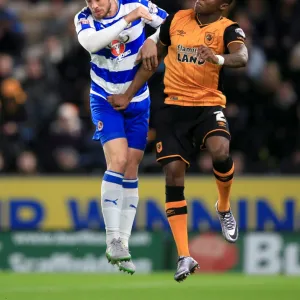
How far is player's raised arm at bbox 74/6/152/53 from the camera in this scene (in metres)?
11.1

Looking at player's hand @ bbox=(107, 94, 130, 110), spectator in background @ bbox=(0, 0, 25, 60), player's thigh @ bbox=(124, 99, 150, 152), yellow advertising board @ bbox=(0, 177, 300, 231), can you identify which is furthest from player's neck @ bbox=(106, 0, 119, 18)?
spectator in background @ bbox=(0, 0, 25, 60)

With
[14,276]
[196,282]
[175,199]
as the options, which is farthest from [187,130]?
[14,276]

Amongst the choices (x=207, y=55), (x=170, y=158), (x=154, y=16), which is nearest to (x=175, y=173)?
(x=170, y=158)

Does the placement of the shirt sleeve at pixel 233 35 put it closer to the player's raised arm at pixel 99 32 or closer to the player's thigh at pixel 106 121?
the player's raised arm at pixel 99 32

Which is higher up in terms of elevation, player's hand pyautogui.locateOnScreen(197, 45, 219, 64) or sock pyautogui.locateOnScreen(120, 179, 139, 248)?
Answer: player's hand pyautogui.locateOnScreen(197, 45, 219, 64)

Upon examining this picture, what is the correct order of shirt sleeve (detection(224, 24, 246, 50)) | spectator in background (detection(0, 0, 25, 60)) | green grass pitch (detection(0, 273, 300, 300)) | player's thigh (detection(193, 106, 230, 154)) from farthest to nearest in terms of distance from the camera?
spectator in background (detection(0, 0, 25, 60))
green grass pitch (detection(0, 273, 300, 300))
player's thigh (detection(193, 106, 230, 154))
shirt sleeve (detection(224, 24, 246, 50))

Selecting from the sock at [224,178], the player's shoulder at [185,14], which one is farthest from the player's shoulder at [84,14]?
the sock at [224,178]

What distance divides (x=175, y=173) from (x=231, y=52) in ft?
4.18

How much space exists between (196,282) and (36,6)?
8062 mm

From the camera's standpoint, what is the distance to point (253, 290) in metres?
13.0

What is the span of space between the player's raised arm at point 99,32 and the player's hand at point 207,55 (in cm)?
87

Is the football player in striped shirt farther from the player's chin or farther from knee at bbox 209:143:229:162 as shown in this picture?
knee at bbox 209:143:229:162

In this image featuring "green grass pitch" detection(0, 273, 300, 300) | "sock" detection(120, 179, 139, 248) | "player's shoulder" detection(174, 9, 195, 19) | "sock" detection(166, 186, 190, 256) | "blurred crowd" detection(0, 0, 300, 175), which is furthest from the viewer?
"blurred crowd" detection(0, 0, 300, 175)

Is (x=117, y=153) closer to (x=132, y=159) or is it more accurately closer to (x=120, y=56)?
(x=132, y=159)
